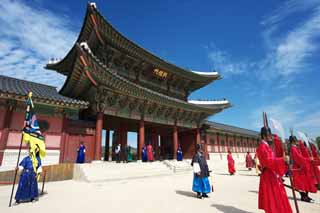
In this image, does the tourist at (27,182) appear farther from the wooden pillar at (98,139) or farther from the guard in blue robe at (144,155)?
the guard in blue robe at (144,155)

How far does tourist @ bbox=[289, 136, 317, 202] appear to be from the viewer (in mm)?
4859

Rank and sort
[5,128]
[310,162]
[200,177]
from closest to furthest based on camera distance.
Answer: [310,162], [200,177], [5,128]

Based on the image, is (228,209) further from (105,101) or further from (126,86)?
(105,101)

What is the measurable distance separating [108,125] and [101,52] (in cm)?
607

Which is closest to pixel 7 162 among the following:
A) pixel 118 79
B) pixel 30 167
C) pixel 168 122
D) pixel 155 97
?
pixel 30 167

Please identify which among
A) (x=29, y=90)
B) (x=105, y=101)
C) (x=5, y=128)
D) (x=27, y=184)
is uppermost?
(x=29, y=90)

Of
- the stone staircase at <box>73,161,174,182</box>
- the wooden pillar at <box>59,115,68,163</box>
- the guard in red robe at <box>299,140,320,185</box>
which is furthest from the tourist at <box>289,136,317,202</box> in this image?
the wooden pillar at <box>59,115,68,163</box>

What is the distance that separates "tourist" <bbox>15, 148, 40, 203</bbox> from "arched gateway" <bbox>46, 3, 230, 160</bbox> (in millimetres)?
5059

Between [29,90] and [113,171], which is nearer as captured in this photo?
[113,171]

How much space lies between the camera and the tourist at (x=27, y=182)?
475cm

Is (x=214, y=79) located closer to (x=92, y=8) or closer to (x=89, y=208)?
(x=92, y=8)

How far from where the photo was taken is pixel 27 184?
4.88m

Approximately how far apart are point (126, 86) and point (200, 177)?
298 inches

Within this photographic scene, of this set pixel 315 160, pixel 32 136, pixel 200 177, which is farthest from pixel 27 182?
pixel 315 160
